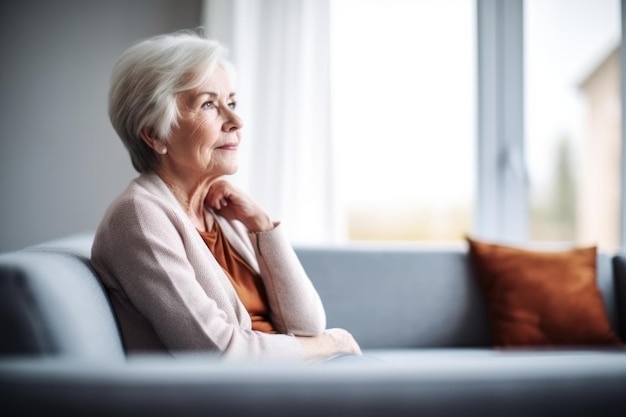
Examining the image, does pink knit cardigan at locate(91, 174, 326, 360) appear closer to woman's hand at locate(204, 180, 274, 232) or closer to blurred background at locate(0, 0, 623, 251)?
woman's hand at locate(204, 180, 274, 232)

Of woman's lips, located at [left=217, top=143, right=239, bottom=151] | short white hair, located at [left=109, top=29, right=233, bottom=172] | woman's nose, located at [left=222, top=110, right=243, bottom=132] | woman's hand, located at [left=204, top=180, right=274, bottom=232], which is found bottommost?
woman's hand, located at [left=204, top=180, right=274, bottom=232]

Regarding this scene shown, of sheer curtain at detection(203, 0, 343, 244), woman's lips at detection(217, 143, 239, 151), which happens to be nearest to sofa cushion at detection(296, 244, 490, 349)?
sheer curtain at detection(203, 0, 343, 244)

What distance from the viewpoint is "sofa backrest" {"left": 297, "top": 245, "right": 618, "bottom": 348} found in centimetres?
240

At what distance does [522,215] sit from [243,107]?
4.80ft

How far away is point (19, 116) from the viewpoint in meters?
3.15

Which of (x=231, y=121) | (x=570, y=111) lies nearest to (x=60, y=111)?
(x=231, y=121)

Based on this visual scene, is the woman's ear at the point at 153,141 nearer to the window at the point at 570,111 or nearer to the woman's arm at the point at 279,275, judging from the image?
the woman's arm at the point at 279,275

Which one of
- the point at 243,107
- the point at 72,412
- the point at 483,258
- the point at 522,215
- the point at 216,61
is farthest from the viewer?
the point at 522,215

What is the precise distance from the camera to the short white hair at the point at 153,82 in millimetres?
1580

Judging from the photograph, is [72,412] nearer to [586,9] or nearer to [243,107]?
[243,107]

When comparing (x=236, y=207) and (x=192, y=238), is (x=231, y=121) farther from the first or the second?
(x=192, y=238)

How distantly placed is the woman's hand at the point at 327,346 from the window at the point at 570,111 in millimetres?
1985

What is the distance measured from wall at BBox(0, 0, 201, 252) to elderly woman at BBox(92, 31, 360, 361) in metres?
1.56

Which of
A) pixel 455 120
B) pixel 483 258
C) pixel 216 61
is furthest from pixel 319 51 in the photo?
pixel 216 61
